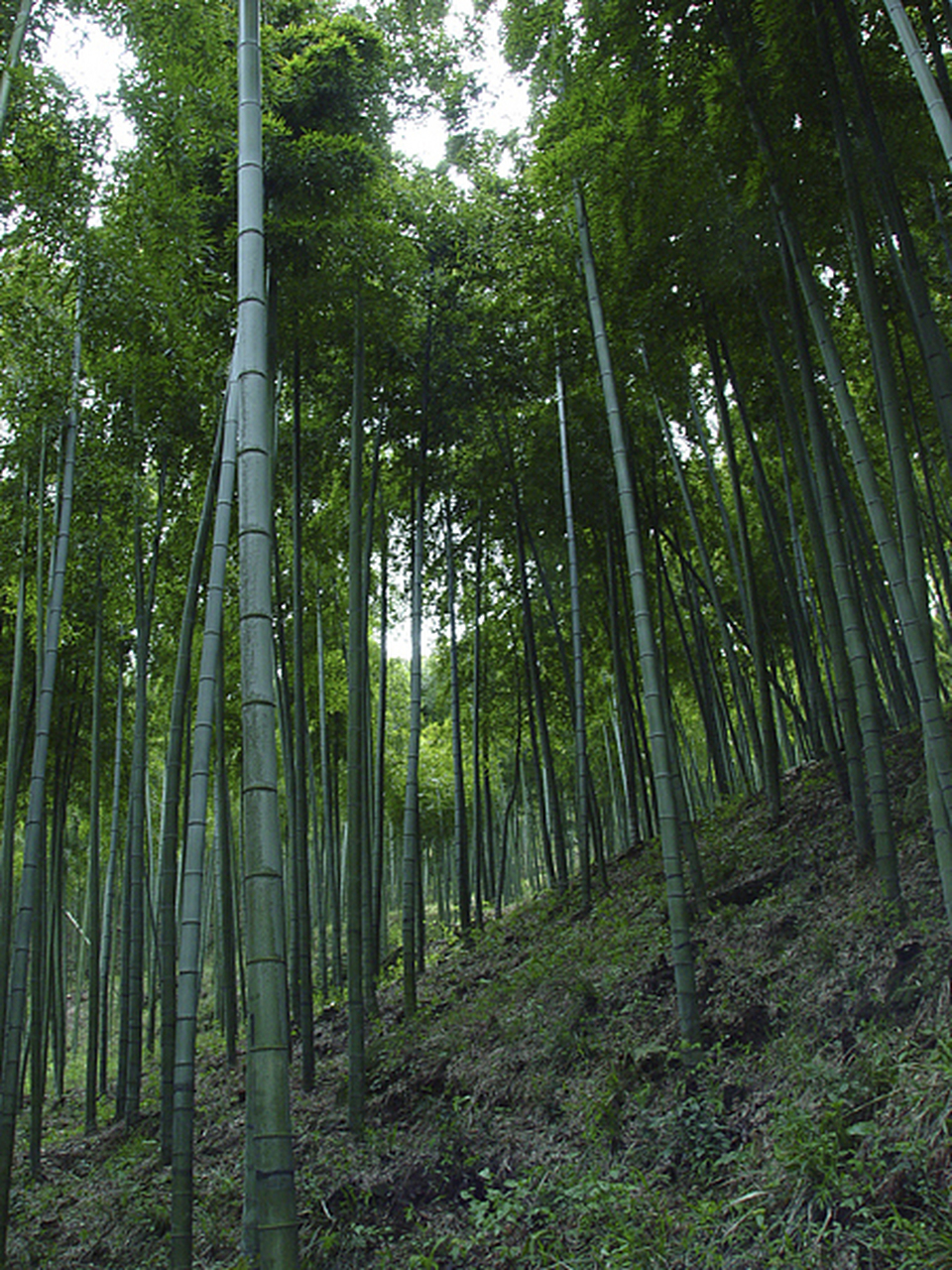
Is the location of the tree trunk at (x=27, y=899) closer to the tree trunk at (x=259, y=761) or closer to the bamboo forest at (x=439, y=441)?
the bamboo forest at (x=439, y=441)

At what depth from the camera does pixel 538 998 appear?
516cm

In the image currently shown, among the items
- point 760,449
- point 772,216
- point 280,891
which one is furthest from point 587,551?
point 280,891

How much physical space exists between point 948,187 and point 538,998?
5.00 metres

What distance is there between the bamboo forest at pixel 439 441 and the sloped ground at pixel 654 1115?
0.03m

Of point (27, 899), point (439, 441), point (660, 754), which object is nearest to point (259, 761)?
point (660, 754)

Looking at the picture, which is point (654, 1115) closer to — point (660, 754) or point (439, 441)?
point (660, 754)

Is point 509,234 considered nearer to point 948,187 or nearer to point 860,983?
point 948,187

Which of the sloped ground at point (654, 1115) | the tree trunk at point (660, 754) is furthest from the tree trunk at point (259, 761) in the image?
the tree trunk at point (660, 754)

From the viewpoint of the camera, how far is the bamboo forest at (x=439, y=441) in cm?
315

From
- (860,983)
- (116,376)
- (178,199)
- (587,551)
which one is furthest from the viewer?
(587,551)

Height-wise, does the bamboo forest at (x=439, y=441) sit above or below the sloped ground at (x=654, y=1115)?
above

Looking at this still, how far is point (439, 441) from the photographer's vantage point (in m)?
7.08

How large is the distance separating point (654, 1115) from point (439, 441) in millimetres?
5137

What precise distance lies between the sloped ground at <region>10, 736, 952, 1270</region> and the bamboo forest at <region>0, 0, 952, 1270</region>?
35 mm
